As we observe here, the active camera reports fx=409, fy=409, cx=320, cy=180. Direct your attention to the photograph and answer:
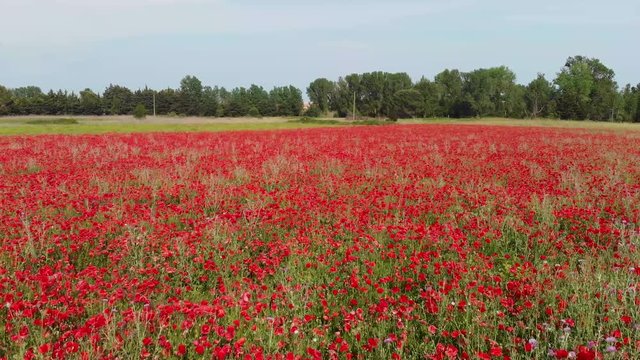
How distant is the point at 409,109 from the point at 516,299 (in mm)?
99930

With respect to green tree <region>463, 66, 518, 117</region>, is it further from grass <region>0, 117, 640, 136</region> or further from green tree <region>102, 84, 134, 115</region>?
green tree <region>102, 84, 134, 115</region>

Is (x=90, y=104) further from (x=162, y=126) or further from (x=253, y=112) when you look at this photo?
(x=162, y=126)

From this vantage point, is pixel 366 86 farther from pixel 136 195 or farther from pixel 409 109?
pixel 136 195

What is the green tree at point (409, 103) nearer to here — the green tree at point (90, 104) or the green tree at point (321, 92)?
the green tree at point (321, 92)

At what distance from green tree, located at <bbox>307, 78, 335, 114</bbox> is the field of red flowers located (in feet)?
393

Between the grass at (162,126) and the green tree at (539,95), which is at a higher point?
the green tree at (539,95)

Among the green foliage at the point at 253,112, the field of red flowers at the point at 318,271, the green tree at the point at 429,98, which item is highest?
the green tree at the point at 429,98

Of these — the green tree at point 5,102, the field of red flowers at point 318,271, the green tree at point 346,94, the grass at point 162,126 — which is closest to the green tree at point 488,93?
the green tree at point 346,94

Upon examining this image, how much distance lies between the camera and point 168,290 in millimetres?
4359

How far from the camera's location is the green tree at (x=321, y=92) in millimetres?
128000

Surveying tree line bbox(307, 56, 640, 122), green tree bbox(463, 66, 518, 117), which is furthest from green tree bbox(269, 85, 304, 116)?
green tree bbox(463, 66, 518, 117)

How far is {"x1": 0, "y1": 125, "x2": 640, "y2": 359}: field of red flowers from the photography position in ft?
11.2

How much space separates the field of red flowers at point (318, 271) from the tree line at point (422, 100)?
85468 millimetres

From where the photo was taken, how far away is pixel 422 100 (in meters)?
101
